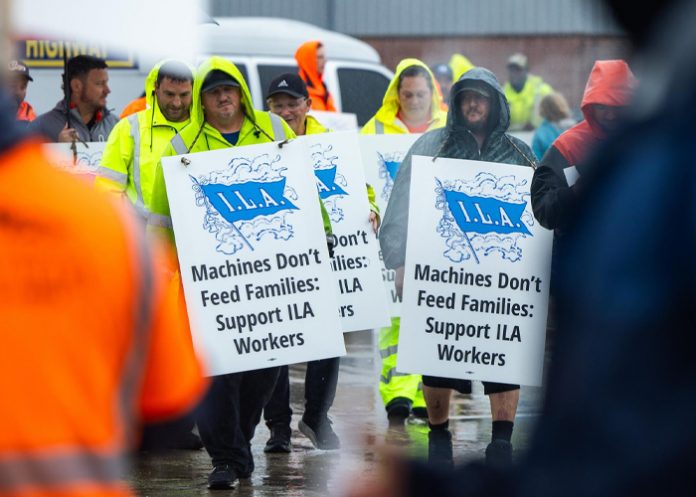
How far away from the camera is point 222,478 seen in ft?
22.6

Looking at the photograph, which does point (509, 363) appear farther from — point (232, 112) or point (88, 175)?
point (88, 175)

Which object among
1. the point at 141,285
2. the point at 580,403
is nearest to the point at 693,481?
the point at 580,403

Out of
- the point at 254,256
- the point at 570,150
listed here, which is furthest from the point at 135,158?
the point at 570,150

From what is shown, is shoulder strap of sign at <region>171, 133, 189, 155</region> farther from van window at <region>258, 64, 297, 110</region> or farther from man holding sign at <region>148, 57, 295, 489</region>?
van window at <region>258, 64, 297, 110</region>

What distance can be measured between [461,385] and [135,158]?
204cm

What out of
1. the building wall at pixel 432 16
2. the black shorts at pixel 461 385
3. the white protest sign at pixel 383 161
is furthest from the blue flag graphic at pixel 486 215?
the building wall at pixel 432 16

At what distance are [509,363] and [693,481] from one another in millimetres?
5730

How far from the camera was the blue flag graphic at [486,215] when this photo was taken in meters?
7.44

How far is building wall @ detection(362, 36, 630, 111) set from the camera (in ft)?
87.4

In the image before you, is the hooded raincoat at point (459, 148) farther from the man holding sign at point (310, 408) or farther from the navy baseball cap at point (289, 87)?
the navy baseball cap at point (289, 87)

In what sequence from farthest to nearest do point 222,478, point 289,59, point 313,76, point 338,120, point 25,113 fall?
1. point 289,59
2. point 313,76
3. point 338,120
4. point 25,113
5. point 222,478

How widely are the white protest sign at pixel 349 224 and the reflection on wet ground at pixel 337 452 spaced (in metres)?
0.70

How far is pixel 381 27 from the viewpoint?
2711 centimetres

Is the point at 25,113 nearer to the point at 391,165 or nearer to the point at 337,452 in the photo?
the point at 391,165
